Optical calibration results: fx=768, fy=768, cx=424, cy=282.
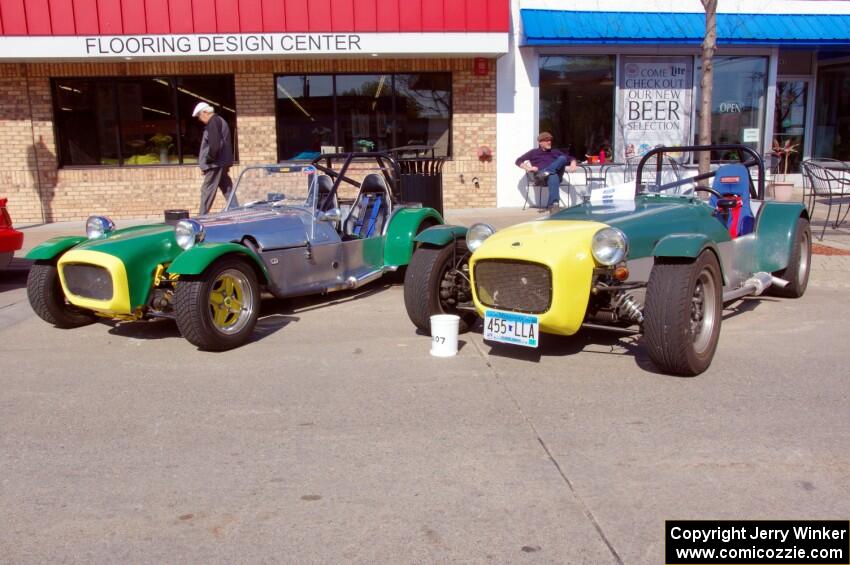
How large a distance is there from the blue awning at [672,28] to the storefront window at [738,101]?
3.14 feet

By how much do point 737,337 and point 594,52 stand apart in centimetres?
990

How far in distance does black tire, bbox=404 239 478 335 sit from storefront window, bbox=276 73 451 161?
338 inches

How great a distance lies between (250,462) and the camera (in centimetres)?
371

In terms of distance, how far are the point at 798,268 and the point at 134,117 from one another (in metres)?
11.5

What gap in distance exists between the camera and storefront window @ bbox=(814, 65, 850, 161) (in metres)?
16.7

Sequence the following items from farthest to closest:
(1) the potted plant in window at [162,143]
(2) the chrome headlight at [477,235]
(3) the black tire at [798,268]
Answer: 1. (1) the potted plant in window at [162,143]
2. (3) the black tire at [798,268]
3. (2) the chrome headlight at [477,235]

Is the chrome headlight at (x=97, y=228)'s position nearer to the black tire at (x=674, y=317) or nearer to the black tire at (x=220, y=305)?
the black tire at (x=220, y=305)

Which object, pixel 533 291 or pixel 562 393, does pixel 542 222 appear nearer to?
pixel 533 291

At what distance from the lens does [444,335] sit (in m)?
5.39

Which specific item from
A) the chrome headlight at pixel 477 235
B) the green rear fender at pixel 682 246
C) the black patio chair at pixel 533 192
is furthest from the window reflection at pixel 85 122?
the green rear fender at pixel 682 246

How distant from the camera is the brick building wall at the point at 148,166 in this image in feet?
44.7

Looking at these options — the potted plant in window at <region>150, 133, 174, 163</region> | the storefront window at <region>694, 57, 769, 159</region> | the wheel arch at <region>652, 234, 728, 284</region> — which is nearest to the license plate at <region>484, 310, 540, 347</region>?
the wheel arch at <region>652, 234, 728, 284</region>

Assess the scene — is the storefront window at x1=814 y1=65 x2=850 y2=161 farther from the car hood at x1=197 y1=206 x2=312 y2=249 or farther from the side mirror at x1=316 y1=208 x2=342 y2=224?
the car hood at x1=197 y1=206 x2=312 y2=249

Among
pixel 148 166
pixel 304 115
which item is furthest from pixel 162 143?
pixel 304 115
